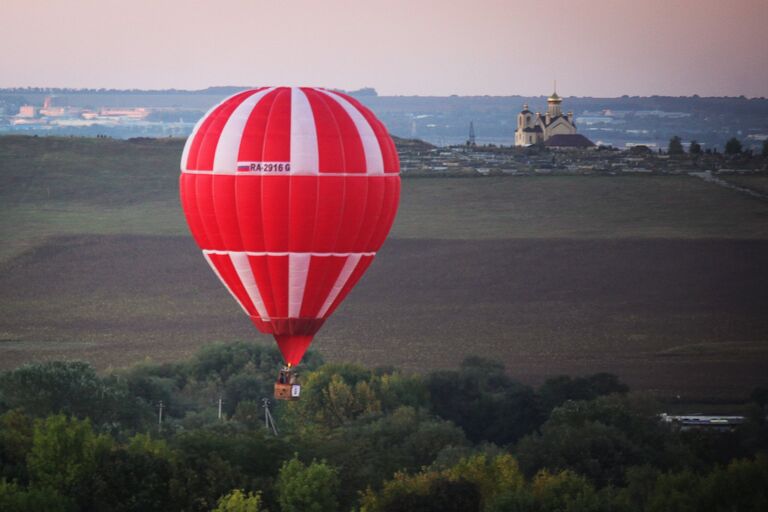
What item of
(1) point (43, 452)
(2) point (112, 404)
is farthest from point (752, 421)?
(1) point (43, 452)

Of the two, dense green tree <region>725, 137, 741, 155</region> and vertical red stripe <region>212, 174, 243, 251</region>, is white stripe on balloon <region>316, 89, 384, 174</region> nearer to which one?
vertical red stripe <region>212, 174, 243, 251</region>

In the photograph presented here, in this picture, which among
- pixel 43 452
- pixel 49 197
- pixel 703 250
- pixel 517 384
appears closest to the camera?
pixel 43 452

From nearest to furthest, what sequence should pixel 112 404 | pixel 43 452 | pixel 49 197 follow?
pixel 43 452, pixel 112 404, pixel 49 197

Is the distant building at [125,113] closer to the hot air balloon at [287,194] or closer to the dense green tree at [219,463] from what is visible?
the dense green tree at [219,463]

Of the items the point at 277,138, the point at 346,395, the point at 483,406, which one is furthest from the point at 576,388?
the point at 277,138

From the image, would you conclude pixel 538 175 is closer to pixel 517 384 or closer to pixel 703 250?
pixel 703 250

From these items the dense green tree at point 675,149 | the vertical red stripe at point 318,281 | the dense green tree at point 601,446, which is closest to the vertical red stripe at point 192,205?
the vertical red stripe at point 318,281

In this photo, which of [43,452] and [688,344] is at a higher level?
[43,452]
